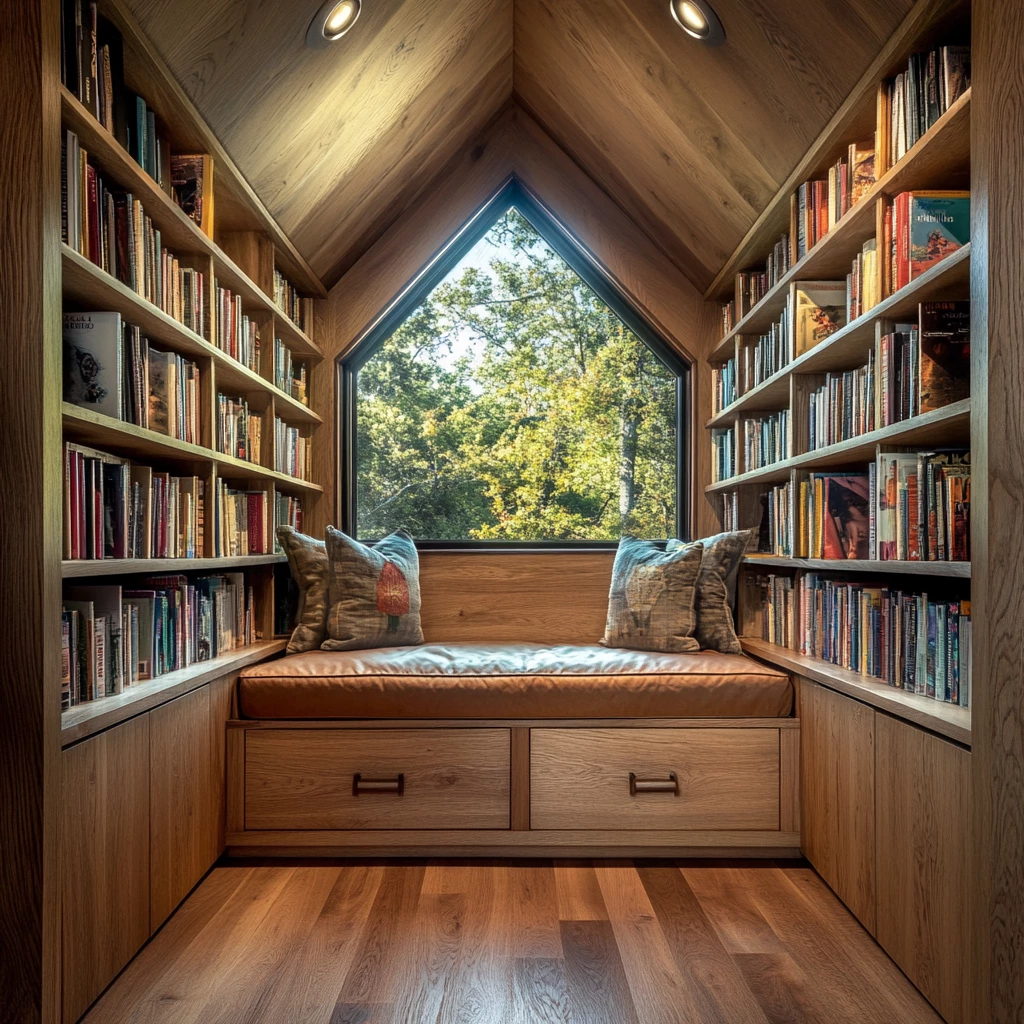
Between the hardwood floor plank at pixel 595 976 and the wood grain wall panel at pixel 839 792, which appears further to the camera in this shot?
the wood grain wall panel at pixel 839 792

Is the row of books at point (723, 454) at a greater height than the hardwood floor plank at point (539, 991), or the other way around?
the row of books at point (723, 454)

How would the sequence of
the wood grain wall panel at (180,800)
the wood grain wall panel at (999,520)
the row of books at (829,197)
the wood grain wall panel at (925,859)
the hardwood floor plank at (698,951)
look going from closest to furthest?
the wood grain wall panel at (999,520), the wood grain wall panel at (925,859), the hardwood floor plank at (698,951), the wood grain wall panel at (180,800), the row of books at (829,197)

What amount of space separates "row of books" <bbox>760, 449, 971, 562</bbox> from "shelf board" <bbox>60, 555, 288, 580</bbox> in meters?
1.69

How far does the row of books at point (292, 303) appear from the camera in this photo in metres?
3.03

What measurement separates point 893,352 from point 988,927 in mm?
1156

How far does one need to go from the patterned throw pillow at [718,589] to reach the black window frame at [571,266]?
65cm

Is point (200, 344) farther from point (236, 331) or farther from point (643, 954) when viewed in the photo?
point (643, 954)

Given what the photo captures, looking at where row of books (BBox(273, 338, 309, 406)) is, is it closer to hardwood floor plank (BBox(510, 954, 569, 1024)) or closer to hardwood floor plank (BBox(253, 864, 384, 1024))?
hardwood floor plank (BBox(253, 864, 384, 1024))

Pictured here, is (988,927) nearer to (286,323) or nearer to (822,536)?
→ (822,536)

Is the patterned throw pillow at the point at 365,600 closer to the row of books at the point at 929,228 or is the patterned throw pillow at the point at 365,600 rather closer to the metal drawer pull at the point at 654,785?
the metal drawer pull at the point at 654,785

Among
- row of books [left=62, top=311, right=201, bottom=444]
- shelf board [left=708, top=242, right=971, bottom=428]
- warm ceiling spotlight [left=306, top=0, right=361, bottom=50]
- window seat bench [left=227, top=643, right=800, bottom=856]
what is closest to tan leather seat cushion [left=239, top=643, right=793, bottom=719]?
window seat bench [left=227, top=643, right=800, bottom=856]

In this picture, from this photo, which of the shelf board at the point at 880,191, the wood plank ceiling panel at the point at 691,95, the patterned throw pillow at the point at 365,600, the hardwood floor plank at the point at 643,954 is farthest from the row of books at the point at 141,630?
the wood plank ceiling panel at the point at 691,95

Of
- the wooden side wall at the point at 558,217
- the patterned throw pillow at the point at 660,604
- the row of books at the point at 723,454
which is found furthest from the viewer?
the wooden side wall at the point at 558,217

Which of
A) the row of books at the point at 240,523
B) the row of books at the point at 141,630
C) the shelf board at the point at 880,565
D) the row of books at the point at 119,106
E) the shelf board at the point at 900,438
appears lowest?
the row of books at the point at 141,630
